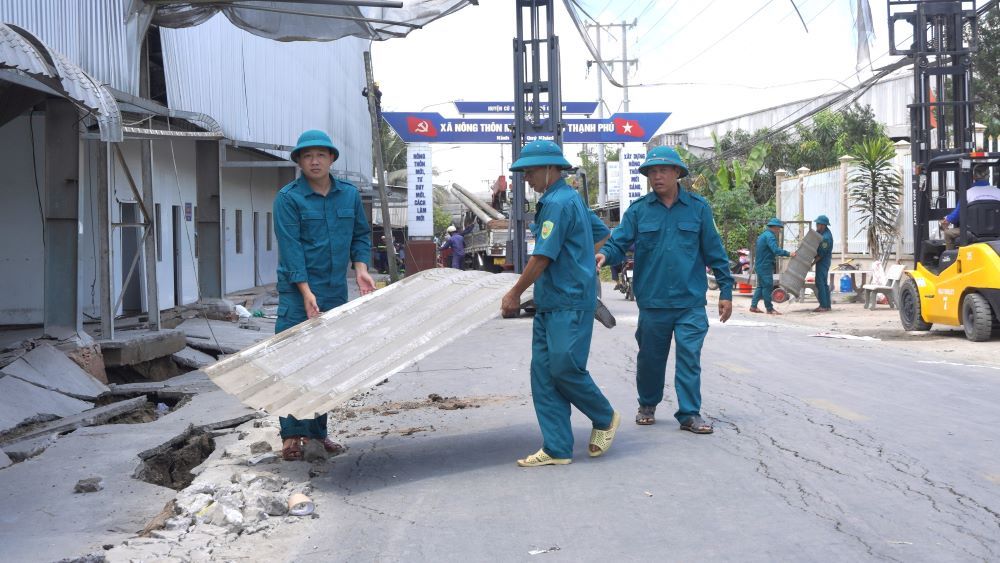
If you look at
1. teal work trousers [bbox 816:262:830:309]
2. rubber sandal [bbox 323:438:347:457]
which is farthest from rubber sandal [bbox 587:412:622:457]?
teal work trousers [bbox 816:262:830:309]

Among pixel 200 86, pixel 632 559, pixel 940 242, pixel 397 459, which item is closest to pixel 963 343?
pixel 940 242

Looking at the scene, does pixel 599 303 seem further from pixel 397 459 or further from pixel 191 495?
pixel 191 495

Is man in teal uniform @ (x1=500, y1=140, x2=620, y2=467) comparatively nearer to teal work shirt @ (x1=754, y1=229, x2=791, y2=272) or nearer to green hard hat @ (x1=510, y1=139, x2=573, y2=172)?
green hard hat @ (x1=510, y1=139, x2=573, y2=172)

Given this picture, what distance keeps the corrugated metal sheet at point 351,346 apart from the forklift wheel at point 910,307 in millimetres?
10472

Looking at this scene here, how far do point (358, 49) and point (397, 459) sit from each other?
43.5m

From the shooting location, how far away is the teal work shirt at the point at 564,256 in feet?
19.9

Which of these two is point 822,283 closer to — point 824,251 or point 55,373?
point 824,251

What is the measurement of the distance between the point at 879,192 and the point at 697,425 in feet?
69.8

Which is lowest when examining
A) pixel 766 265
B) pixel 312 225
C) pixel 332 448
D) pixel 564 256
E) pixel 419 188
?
pixel 332 448

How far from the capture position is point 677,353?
282 inches

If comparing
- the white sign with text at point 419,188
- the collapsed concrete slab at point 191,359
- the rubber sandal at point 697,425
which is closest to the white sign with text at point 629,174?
the white sign with text at point 419,188

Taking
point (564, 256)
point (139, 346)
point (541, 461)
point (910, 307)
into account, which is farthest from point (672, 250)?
point (910, 307)

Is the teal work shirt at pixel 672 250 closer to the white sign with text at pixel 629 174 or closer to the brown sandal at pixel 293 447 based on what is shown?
the brown sandal at pixel 293 447

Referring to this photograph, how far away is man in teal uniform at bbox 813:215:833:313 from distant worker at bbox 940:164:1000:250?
217 inches
